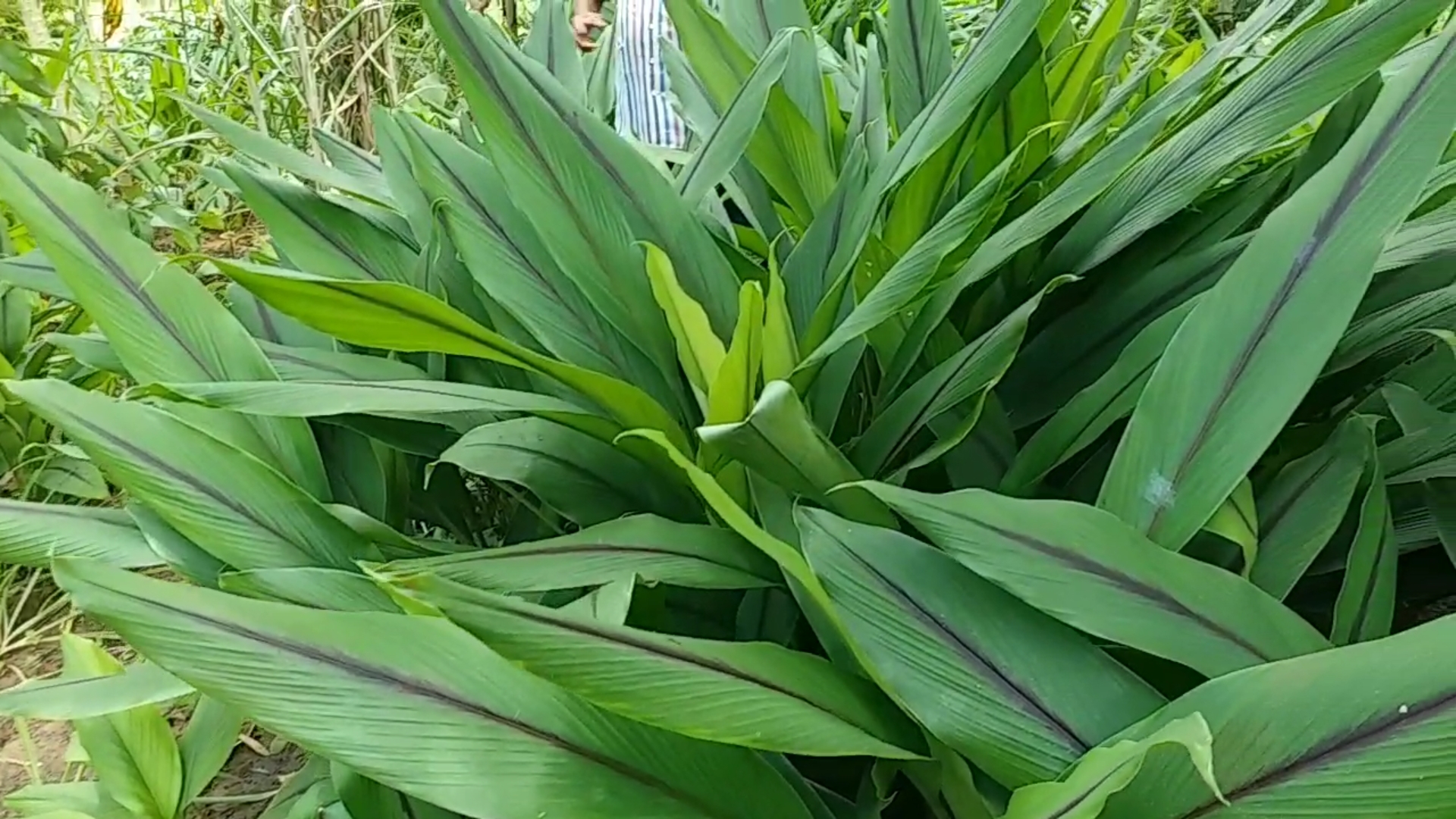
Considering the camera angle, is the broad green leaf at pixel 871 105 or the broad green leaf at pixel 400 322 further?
the broad green leaf at pixel 871 105

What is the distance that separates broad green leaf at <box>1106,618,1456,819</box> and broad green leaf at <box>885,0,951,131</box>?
0.54m

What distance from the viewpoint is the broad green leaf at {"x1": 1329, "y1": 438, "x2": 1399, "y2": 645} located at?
47cm

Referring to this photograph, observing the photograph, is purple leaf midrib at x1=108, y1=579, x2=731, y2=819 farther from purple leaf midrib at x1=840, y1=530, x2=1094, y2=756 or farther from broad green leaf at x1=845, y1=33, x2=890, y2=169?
broad green leaf at x1=845, y1=33, x2=890, y2=169

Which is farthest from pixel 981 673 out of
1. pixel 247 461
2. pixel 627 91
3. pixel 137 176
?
pixel 137 176

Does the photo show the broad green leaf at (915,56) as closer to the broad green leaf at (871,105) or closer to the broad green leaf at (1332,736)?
the broad green leaf at (871,105)

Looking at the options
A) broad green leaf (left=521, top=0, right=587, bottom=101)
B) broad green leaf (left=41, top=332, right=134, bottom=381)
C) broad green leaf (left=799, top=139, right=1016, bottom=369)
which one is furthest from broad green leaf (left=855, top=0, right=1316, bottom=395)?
broad green leaf (left=41, top=332, right=134, bottom=381)

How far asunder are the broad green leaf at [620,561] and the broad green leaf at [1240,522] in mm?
201

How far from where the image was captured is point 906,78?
773mm

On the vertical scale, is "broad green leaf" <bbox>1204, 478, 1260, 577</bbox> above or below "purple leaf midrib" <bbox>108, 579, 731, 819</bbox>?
above

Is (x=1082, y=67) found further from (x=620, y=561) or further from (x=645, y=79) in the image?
(x=645, y=79)

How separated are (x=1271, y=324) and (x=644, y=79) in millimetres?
1316

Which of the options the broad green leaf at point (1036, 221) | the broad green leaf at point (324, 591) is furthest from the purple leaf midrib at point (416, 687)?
the broad green leaf at point (1036, 221)

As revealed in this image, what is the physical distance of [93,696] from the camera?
59 centimetres

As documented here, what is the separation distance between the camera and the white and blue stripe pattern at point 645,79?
154cm
